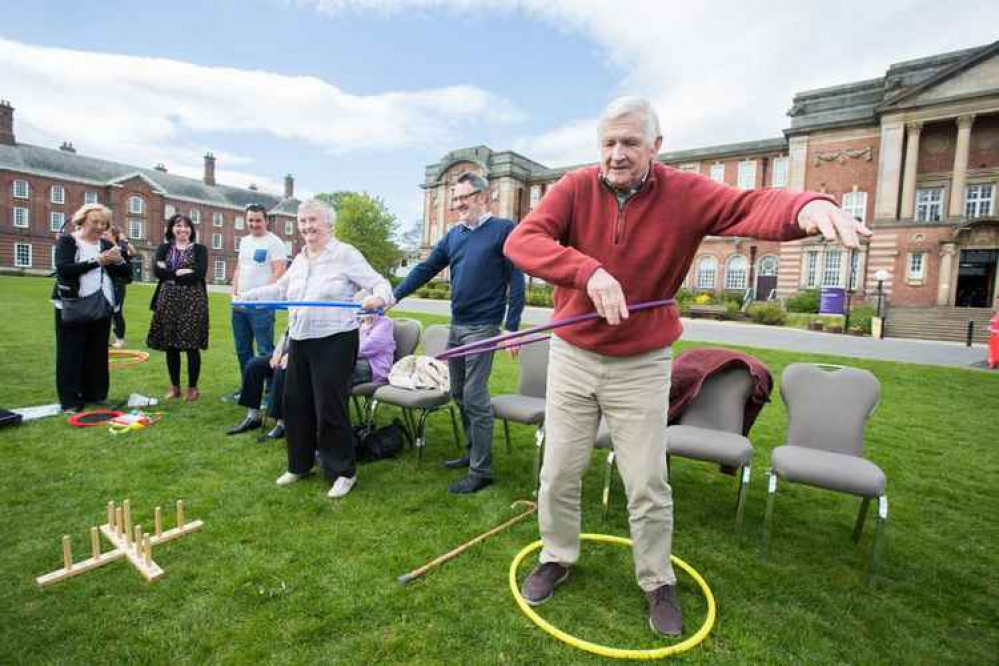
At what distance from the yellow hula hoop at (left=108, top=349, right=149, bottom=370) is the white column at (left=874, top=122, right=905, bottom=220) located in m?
34.7

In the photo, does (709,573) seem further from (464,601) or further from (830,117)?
(830,117)

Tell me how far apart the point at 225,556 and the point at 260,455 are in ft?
6.13

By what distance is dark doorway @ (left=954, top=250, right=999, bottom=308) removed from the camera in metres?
26.9

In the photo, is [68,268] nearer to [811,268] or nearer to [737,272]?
[811,268]

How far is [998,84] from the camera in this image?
2616 centimetres

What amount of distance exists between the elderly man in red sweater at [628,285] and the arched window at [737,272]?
3760cm

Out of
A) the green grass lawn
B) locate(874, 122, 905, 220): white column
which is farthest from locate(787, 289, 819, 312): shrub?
the green grass lawn

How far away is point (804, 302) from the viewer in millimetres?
28938

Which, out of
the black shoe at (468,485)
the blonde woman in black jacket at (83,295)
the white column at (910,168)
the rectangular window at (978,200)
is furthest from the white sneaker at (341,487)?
the rectangular window at (978,200)

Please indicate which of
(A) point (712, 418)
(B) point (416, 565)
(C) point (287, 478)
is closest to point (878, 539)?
(A) point (712, 418)

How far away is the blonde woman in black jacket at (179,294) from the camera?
6293 millimetres

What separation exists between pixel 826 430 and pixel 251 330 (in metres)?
5.99

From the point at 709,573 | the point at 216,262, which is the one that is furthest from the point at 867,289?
the point at 216,262

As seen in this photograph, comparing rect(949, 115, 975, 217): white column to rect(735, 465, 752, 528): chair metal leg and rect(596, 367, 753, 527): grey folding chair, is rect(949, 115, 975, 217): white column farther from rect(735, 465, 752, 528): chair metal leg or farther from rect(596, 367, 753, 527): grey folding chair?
rect(735, 465, 752, 528): chair metal leg
